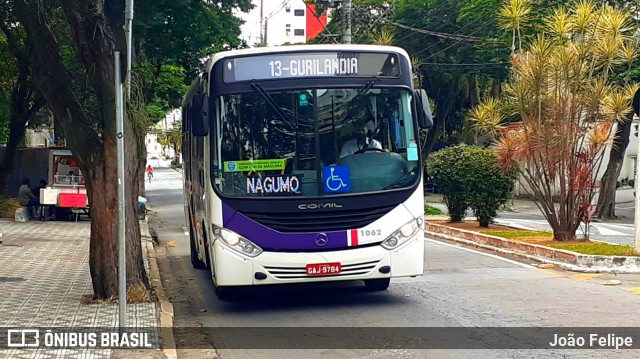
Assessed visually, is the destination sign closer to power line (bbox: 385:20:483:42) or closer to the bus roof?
the bus roof

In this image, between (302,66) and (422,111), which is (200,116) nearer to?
(302,66)

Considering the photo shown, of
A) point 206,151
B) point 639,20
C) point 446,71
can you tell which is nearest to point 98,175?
point 206,151

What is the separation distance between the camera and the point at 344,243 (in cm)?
940

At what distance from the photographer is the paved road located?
26.4 ft

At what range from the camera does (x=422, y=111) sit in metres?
9.88

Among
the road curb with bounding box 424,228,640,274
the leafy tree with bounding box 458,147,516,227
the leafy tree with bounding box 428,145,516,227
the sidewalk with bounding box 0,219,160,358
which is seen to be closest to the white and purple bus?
the sidewalk with bounding box 0,219,160,358

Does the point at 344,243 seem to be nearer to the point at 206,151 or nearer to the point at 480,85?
the point at 206,151

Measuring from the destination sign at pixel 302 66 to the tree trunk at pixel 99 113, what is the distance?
159 centimetres

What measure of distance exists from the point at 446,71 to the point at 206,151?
28115 millimetres

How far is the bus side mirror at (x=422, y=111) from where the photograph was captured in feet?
32.3

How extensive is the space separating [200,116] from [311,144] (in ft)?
4.55

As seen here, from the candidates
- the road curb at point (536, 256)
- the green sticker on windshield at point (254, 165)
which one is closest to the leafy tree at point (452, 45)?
the road curb at point (536, 256)

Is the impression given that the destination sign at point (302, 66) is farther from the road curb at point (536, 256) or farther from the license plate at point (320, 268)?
the road curb at point (536, 256)

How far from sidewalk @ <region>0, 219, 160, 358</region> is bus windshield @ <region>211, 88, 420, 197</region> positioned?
2058 mm
